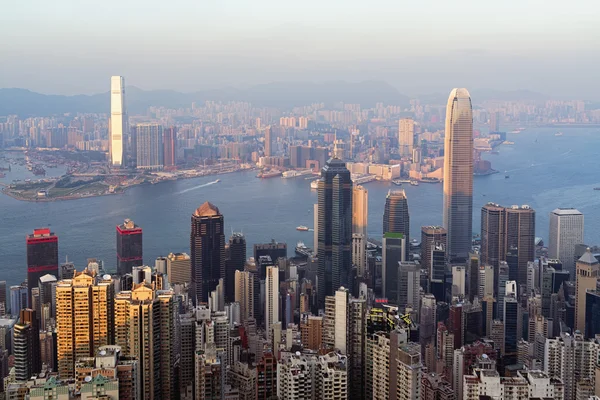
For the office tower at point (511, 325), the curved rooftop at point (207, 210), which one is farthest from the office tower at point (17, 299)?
the office tower at point (511, 325)

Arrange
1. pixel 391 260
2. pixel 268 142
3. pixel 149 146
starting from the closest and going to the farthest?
pixel 391 260, pixel 149 146, pixel 268 142

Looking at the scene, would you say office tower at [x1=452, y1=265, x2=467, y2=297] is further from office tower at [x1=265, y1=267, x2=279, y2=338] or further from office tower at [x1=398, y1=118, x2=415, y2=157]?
office tower at [x1=398, y1=118, x2=415, y2=157]

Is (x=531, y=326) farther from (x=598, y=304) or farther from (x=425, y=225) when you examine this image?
(x=425, y=225)

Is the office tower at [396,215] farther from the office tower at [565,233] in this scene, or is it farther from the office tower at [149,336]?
the office tower at [149,336]

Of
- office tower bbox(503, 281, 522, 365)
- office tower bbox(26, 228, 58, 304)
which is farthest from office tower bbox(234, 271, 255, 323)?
office tower bbox(503, 281, 522, 365)

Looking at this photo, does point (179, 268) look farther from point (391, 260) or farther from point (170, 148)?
point (170, 148)

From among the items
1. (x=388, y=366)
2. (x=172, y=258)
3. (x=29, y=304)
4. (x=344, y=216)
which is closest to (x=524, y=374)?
(x=388, y=366)

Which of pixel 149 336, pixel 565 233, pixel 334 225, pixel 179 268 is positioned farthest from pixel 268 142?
pixel 149 336
